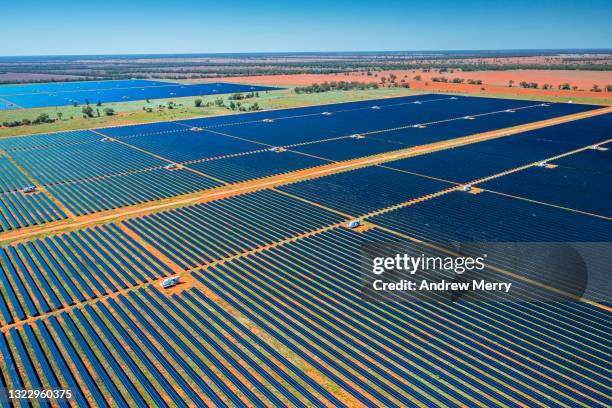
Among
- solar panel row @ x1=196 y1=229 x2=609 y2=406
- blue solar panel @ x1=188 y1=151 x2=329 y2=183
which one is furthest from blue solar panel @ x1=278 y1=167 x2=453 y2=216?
solar panel row @ x1=196 y1=229 x2=609 y2=406

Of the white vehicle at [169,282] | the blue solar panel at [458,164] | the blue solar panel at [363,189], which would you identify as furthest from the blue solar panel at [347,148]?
the white vehicle at [169,282]

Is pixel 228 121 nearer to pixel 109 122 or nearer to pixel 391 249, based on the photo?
pixel 109 122

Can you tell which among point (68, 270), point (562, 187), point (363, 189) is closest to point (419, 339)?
point (68, 270)

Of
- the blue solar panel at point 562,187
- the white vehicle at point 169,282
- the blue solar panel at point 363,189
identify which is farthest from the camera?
the blue solar panel at point 363,189

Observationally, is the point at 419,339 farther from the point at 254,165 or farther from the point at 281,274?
the point at 254,165

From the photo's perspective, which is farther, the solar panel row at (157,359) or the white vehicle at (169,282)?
the white vehicle at (169,282)

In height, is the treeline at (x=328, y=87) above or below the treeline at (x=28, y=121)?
above

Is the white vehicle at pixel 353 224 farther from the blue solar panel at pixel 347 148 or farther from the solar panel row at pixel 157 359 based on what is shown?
the blue solar panel at pixel 347 148
